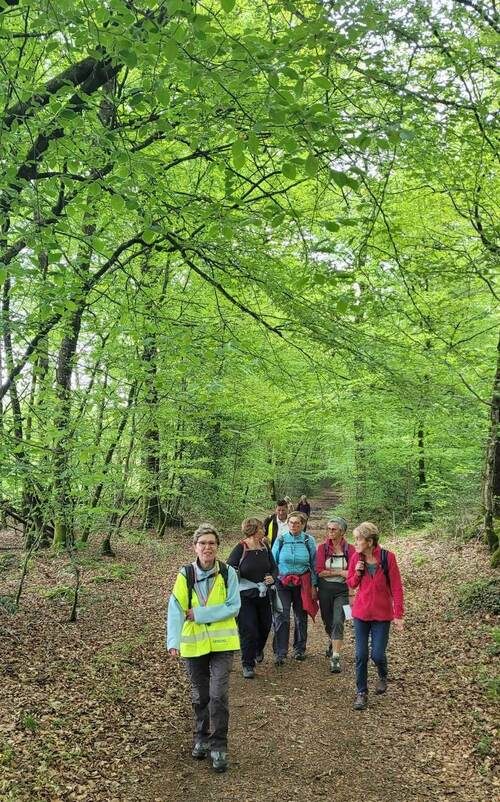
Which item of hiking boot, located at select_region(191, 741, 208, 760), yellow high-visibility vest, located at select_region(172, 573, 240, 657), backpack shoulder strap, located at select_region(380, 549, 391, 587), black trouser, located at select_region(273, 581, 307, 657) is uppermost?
backpack shoulder strap, located at select_region(380, 549, 391, 587)

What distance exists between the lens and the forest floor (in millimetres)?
4750

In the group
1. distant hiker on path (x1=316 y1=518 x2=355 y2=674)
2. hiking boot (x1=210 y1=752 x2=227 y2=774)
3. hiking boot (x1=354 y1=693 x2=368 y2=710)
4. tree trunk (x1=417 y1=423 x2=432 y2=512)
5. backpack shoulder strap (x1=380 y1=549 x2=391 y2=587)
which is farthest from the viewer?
tree trunk (x1=417 y1=423 x2=432 y2=512)

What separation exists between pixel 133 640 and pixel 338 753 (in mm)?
4080

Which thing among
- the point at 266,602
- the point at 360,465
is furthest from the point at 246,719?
the point at 360,465

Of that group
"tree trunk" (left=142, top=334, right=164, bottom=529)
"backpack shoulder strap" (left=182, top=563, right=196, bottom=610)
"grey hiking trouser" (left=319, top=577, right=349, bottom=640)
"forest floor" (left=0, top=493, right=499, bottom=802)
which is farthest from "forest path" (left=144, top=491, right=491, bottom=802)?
"tree trunk" (left=142, top=334, right=164, bottom=529)

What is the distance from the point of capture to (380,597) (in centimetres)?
635

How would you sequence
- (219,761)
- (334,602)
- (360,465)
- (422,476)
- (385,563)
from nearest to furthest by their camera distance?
(219,761), (385,563), (334,602), (422,476), (360,465)

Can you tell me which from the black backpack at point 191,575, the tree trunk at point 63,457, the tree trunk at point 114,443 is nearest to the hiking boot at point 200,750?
the black backpack at point 191,575

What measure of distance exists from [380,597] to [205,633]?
2.34 m

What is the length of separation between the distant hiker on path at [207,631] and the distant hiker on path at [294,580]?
2.59m

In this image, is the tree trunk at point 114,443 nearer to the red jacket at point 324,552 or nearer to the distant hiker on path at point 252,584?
the distant hiker on path at point 252,584

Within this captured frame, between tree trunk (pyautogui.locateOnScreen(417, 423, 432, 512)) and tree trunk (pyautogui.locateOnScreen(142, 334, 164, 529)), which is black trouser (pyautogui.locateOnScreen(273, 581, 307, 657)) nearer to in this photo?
tree trunk (pyautogui.locateOnScreen(142, 334, 164, 529))

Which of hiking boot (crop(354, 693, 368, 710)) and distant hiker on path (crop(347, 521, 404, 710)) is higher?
distant hiker on path (crop(347, 521, 404, 710))

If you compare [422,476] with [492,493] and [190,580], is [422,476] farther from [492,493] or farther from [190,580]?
[190,580]
